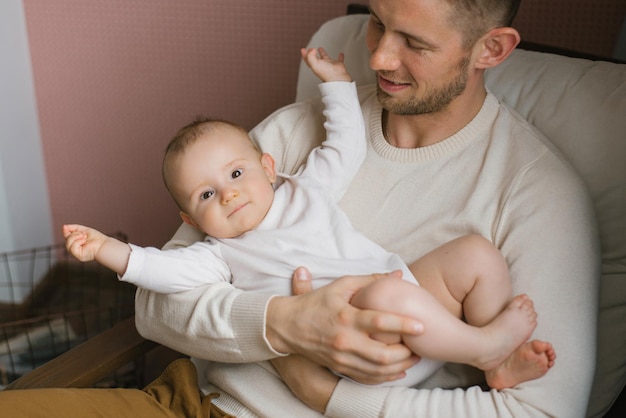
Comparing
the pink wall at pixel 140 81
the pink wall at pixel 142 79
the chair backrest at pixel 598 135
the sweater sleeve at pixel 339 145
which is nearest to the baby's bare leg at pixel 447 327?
the chair backrest at pixel 598 135

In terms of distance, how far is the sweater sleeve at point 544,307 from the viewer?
1097mm

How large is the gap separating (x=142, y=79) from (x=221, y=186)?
3.79ft

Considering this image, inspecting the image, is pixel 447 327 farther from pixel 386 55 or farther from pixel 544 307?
pixel 386 55

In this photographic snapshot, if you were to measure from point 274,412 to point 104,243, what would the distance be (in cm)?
42

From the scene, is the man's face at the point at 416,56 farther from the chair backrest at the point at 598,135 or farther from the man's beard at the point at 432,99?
the chair backrest at the point at 598,135

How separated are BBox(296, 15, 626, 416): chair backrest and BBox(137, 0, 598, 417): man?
0.22 ft

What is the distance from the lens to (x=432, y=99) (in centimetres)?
131

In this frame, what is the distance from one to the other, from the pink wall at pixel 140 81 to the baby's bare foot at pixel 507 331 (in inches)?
48.6

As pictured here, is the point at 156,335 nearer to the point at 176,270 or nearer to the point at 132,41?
the point at 176,270

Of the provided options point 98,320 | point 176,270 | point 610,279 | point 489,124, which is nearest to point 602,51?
point 489,124

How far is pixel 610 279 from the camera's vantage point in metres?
1.26

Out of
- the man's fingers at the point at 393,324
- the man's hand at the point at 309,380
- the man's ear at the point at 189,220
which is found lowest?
the man's hand at the point at 309,380

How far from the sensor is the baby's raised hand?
1178mm

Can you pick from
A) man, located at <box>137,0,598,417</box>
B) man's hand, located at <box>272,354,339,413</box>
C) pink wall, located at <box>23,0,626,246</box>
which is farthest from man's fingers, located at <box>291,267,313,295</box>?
pink wall, located at <box>23,0,626,246</box>
